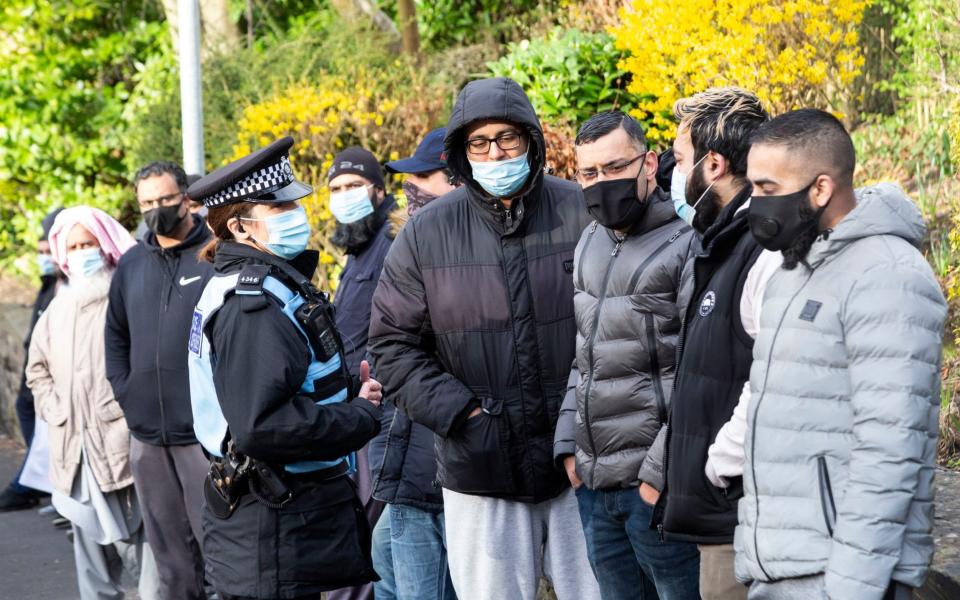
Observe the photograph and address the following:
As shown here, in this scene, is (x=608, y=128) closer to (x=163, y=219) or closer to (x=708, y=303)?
(x=708, y=303)

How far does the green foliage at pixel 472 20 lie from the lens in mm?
12891

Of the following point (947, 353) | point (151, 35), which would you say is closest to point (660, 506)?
point (947, 353)

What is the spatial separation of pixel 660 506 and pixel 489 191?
132 centimetres

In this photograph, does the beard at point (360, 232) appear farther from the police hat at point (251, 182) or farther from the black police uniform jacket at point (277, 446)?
the black police uniform jacket at point (277, 446)

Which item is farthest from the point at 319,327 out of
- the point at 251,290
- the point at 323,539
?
the point at 323,539

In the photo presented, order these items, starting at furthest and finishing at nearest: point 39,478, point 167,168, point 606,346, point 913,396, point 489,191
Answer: point 39,478
point 167,168
point 489,191
point 606,346
point 913,396

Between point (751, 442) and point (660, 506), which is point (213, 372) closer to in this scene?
point (660, 506)

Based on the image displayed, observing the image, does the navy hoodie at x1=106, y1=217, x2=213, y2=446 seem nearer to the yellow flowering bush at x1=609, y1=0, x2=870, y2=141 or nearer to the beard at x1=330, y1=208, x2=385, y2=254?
the beard at x1=330, y1=208, x2=385, y2=254

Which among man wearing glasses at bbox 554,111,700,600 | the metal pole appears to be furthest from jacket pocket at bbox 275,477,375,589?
the metal pole

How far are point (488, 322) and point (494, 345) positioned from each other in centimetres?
8

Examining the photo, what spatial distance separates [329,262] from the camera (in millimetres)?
9430

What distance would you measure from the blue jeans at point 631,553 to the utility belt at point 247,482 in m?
0.93

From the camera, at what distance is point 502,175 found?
4.31 meters

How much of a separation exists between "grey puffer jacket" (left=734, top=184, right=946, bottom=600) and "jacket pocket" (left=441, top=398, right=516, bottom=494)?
3.89 feet
